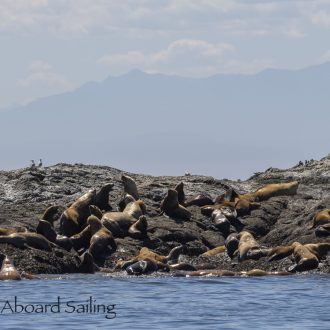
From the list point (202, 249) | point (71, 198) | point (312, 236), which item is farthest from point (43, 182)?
point (312, 236)

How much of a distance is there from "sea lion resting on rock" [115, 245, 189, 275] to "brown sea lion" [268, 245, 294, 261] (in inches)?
86.1

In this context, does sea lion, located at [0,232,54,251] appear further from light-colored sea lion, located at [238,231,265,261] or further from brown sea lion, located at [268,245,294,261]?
brown sea lion, located at [268,245,294,261]

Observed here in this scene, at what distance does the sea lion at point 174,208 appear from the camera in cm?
3397

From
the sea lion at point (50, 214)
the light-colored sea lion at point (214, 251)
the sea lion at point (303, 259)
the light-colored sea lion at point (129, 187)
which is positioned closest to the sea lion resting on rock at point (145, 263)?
the light-colored sea lion at point (214, 251)

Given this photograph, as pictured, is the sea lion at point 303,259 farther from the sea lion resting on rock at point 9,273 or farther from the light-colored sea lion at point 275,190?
the light-colored sea lion at point 275,190

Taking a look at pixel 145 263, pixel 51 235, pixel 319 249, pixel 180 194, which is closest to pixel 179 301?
pixel 145 263

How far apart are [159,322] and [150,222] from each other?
11563 millimetres

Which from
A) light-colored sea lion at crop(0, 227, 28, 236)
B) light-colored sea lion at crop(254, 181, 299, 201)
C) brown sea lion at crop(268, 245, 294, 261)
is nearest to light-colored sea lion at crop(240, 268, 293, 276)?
brown sea lion at crop(268, 245, 294, 261)

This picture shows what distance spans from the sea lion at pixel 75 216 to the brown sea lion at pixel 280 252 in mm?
5246

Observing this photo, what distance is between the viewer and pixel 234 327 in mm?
21141

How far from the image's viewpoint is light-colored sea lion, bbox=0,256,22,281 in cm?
2728

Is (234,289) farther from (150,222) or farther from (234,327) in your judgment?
(150,222)

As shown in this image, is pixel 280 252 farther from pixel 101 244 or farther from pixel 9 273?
pixel 9 273

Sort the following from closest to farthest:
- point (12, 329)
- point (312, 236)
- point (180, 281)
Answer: point (12, 329), point (180, 281), point (312, 236)
